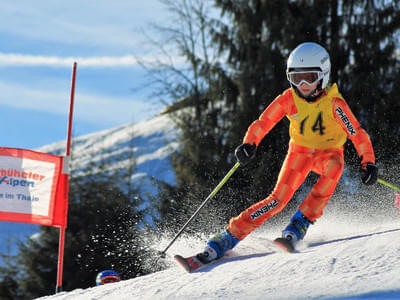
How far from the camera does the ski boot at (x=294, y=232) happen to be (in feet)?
14.3

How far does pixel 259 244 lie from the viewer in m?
5.02

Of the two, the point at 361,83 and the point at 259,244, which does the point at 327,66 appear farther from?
the point at 361,83

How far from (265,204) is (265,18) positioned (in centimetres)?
1149

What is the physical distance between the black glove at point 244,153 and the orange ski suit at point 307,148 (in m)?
0.11

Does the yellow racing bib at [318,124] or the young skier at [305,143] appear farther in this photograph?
the yellow racing bib at [318,124]

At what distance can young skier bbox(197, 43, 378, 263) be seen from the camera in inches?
178

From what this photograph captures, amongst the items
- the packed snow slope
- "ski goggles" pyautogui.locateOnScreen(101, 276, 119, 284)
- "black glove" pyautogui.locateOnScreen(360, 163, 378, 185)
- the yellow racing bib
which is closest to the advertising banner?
"ski goggles" pyautogui.locateOnScreen(101, 276, 119, 284)

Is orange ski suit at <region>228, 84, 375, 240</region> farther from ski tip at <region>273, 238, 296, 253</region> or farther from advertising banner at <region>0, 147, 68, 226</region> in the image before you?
advertising banner at <region>0, 147, 68, 226</region>

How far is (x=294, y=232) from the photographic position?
15.0 ft

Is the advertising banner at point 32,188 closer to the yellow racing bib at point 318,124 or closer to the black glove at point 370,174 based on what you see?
the yellow racing bib at point 318,124

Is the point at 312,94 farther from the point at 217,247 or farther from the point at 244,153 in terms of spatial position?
the point at 217,247

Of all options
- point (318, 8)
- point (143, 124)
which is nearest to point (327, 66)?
point (318, 8)

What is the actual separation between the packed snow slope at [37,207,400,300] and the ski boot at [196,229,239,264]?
8 cm

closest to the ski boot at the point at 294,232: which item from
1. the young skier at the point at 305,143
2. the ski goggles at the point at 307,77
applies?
the young skier at the point at 305,143
